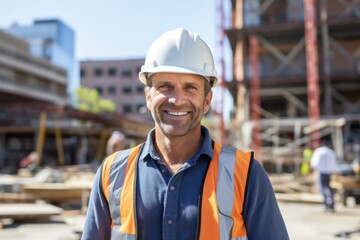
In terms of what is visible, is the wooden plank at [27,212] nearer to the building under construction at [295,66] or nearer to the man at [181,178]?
the man at [181,178]

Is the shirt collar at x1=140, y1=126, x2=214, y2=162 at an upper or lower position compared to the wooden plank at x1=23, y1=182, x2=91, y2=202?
upper

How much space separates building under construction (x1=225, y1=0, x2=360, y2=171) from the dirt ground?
15.1 m

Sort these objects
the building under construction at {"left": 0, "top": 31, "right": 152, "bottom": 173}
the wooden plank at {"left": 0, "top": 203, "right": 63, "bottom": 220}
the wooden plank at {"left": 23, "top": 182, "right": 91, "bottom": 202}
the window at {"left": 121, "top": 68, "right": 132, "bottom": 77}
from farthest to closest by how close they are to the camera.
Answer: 1. the window at {"left": 121, "top": 68, "right": 132, "bottom": 77}
2. the building under construction at {"left": 0, "top": 31, "right": 152, "bottom": 173}
3. the wooden plank at {"left": 23, "top": 182, "right": 91, "bottom": 202}
4. the wooden plank at {"left": 0, "top": 203, "right": 63, "bottom": 220}

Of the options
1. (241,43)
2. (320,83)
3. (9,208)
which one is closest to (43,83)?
(241,43)

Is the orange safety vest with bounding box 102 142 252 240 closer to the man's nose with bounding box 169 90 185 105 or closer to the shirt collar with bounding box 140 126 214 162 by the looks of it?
the shirt collar with bounding box 140 126 214 162

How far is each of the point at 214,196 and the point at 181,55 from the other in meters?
0.72

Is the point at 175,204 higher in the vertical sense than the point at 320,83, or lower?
lower

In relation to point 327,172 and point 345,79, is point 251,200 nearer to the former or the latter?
point 327,172

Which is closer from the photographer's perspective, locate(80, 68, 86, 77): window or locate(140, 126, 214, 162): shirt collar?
locate(140, 126, 214, 162): shirt collar

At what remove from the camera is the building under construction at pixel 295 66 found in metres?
26.3

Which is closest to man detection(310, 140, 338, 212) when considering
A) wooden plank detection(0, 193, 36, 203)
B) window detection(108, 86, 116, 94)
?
wooden plank detection(0, 193, 36, 203)

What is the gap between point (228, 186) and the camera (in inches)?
77.2

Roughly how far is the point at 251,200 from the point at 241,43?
27.6 meters

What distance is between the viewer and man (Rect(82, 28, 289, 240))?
192cm
